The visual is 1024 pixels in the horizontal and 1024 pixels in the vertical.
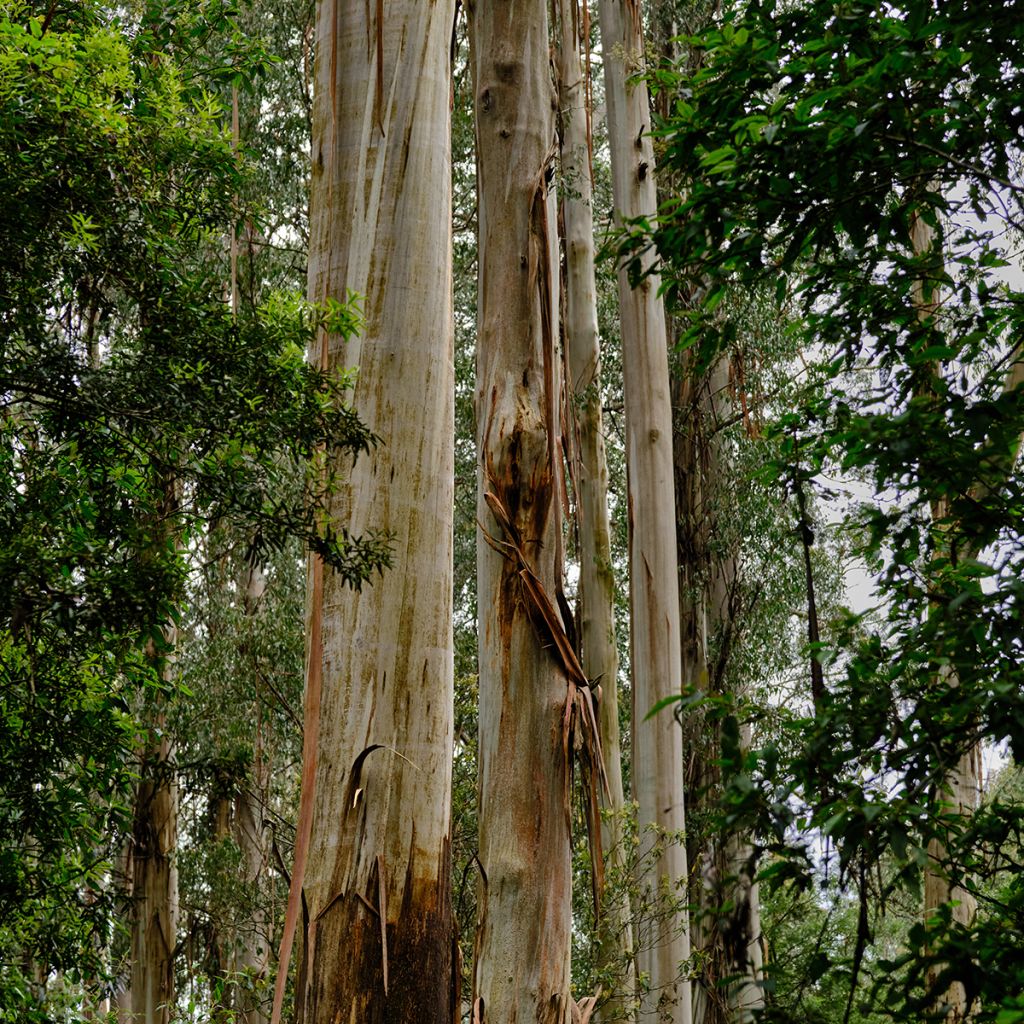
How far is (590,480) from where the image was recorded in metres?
9.48

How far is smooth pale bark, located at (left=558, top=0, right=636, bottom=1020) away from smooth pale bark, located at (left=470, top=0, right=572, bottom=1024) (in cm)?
338

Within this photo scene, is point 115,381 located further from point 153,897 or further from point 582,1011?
point 153,897

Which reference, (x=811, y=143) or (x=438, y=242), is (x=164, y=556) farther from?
(x=811, y=143)

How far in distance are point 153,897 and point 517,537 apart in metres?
5.73

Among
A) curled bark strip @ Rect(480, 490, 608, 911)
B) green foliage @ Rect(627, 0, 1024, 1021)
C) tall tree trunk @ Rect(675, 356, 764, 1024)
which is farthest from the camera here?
tall tree trunk @ Rect(675, 356, 764, 1024)

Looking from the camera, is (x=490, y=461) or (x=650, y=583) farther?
(x=650, y=583)

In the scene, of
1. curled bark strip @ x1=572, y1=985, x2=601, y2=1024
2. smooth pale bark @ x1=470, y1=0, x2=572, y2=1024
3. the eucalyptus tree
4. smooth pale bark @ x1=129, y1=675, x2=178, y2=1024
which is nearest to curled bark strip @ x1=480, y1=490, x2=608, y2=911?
smooth pale bark @ x1=470, y1=0, x2=572, y2=1024

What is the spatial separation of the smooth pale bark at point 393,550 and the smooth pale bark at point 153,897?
5.87 metres

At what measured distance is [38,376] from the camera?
3271 mm

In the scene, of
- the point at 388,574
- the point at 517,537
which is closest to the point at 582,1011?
the point at 517,537

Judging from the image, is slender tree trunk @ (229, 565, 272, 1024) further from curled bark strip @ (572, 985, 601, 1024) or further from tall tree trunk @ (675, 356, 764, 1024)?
curled bark strip @ (572, 985, 601, 1024)

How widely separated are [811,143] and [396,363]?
150 centimetres

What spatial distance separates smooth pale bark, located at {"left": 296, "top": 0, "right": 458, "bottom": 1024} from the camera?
3186 mm

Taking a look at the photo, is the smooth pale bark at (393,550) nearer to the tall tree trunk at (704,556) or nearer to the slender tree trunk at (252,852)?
the slender tree trunk at (252,852)
